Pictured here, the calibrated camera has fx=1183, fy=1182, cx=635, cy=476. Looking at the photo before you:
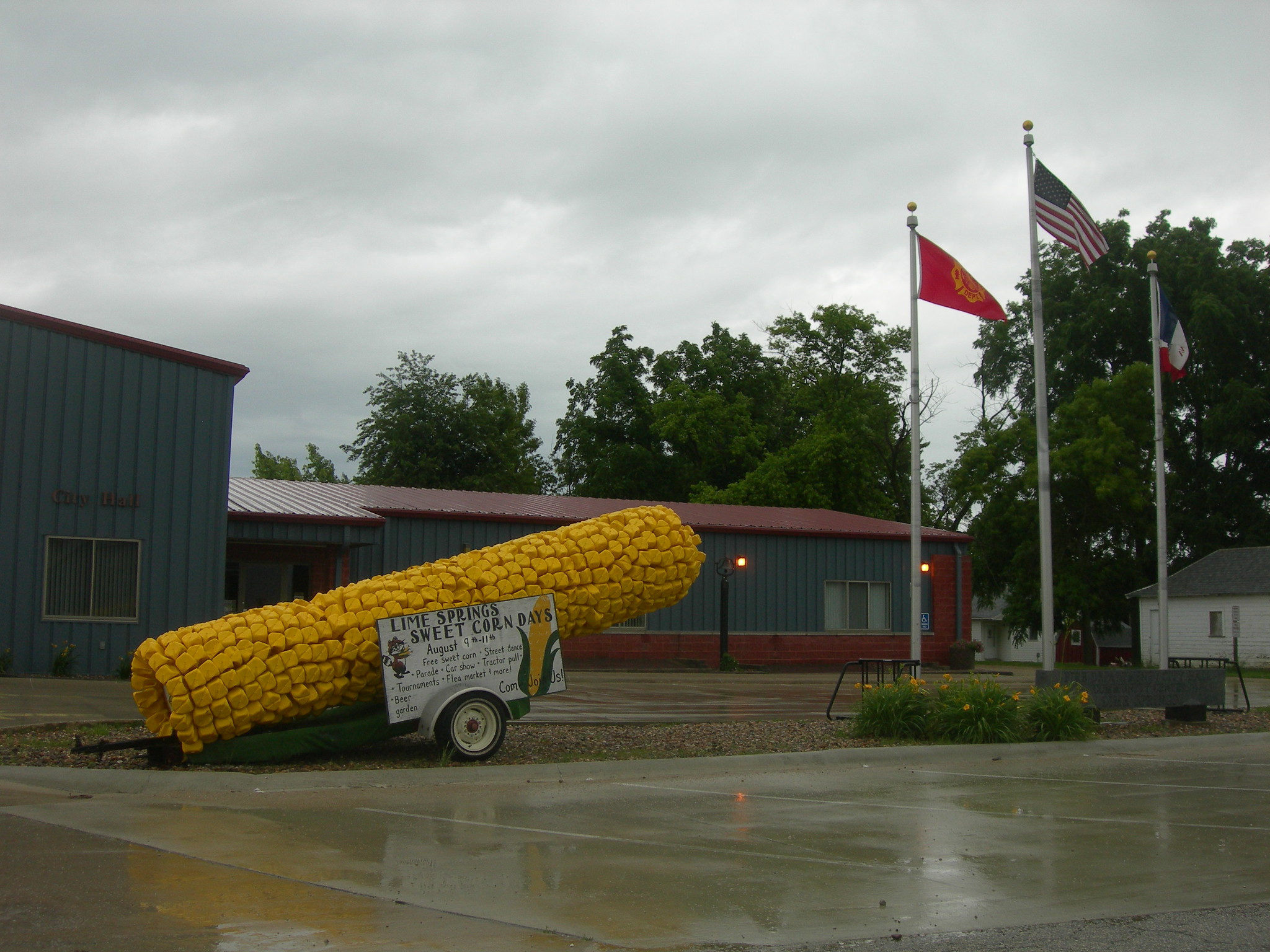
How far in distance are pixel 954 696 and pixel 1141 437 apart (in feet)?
113

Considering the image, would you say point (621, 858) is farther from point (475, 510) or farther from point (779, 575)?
point (779, 575)

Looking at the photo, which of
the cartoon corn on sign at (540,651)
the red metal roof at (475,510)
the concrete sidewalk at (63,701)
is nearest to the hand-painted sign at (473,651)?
the cartoon corn on sign at (540,651)

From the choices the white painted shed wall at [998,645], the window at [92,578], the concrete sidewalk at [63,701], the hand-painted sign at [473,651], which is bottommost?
the white painted shed wall at [998,645]

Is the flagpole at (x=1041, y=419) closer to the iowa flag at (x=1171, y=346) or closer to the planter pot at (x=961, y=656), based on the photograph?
the iowa flag at (x=1171, y=346)

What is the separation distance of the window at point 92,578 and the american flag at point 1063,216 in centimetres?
1560

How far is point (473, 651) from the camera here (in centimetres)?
1112

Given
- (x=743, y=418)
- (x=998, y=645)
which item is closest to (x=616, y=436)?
(x=743, y=418)

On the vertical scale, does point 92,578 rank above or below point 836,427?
below

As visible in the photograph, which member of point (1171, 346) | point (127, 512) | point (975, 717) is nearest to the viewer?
point (975, 717)

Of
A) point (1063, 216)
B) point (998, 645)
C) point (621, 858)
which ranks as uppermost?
point (1063, 216)

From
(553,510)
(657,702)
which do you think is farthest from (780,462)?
(657,702)

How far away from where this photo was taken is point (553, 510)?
29500 mm

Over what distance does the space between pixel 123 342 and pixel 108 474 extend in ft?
7.38

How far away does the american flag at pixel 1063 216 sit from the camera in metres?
17.4
